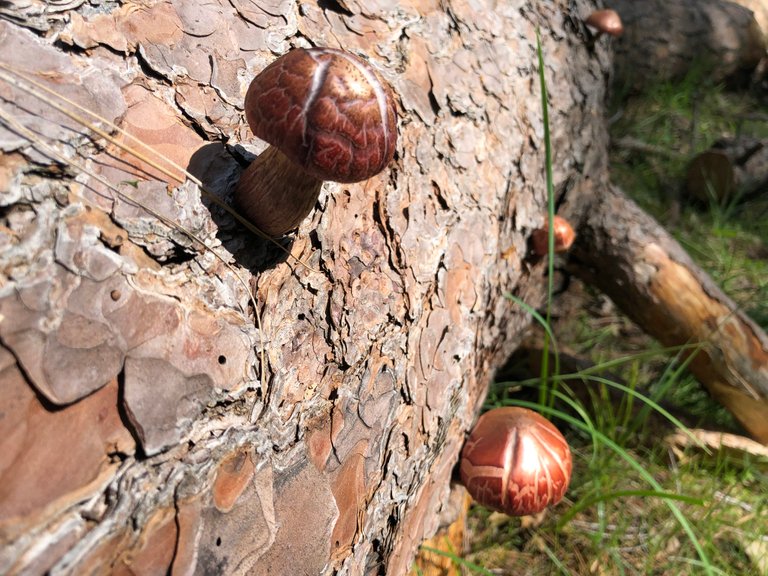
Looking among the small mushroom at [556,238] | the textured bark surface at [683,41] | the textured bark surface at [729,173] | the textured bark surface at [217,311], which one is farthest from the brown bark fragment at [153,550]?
the textured bark surface at [683,41]

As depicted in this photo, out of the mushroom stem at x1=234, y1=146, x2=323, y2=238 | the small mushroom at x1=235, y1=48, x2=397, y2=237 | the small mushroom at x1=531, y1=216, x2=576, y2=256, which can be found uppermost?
the small mushroom at x1=235, y1=48, x2=397, y2=237

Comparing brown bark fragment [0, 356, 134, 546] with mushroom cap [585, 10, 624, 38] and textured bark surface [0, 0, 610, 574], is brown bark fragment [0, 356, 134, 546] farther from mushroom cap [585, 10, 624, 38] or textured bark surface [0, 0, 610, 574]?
mushroom cap [585, 10, 624, 38]

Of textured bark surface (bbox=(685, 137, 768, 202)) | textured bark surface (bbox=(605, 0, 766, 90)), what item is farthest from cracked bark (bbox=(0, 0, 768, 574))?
textured bark surface (bbox=(605, 0, 766, 90))

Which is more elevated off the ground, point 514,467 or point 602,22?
point 602,22

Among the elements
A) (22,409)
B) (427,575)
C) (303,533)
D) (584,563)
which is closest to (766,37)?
(584,563)

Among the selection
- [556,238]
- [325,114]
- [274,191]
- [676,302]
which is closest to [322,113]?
[325,114]

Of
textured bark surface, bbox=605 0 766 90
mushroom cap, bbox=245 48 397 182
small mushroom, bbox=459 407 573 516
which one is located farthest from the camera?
textured bark surface, bbox=605 0 766 90

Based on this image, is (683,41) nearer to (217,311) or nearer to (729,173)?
(729,173)
